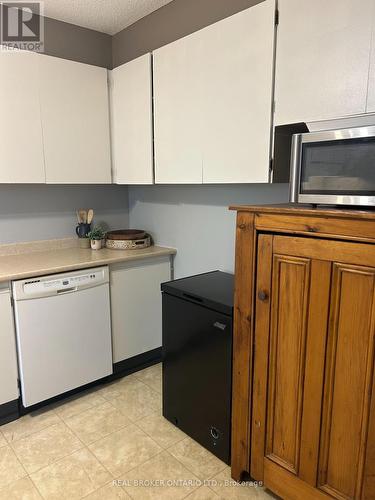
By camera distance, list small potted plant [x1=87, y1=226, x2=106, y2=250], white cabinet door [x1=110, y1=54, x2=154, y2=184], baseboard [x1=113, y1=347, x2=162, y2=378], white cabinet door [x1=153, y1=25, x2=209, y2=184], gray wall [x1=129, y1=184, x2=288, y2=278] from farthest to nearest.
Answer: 1. small potted plant [x1=87, y1=226, x2=106, y2=250]
2. baseboard [x1=113, y1=347, x2=162, y2=378]
3. white cabinet door [x1=110, y1=54, x2=154, y2=184]
4. gray wall [x1=129, y1=184, x2=288, y2=278]
5. white cabinet door [x1=153, y1=25, x2=209, y2=184]

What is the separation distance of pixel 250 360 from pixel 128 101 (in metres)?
1.99

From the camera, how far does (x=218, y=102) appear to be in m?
1.97

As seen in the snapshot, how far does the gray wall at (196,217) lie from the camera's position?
7.66 feet

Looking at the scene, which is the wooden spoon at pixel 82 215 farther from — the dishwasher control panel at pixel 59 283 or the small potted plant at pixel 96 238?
the dishwasher control panel at pixel 59 283

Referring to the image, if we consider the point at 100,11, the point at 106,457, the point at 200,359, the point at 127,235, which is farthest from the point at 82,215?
the point at 106,457

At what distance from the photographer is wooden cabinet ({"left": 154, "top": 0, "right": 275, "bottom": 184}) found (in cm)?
175

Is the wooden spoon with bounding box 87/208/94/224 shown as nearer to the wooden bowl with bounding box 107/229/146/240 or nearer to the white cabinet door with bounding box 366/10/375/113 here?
the wooden bowl with bounding box 107/229/146/240

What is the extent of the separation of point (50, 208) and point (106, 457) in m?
1.81

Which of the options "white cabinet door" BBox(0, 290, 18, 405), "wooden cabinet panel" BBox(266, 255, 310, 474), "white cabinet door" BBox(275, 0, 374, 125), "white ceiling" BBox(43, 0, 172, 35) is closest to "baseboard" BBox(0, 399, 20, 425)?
"white cabinet door" BBox(0, 290, 18, 405)

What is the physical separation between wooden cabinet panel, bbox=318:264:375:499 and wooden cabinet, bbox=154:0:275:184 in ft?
2.53

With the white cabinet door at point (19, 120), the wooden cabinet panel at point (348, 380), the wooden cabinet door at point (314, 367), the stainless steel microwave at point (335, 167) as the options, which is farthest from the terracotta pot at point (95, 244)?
the wooden cabinet panel at point (348, 380)

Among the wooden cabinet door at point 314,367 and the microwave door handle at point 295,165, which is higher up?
the microwave door handle at point 295,165

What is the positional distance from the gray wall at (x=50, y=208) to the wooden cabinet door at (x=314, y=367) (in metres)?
1.92

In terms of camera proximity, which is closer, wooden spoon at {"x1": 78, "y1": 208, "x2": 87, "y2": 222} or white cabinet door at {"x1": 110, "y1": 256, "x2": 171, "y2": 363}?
white cabinet door at {"x1": 110, "y1": 256, "x2": 171, "y2": 363}
